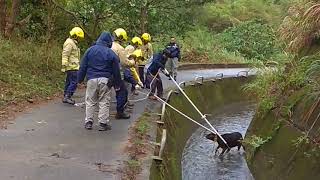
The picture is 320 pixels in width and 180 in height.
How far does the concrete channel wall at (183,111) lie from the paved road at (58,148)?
0.75 m

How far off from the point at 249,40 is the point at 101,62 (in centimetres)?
2836

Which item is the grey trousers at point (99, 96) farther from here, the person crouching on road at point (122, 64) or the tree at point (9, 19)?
the tree at point (9, 19)

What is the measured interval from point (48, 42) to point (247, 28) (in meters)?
22.6

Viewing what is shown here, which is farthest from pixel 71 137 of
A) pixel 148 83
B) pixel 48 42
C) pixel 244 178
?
pixel 48 42

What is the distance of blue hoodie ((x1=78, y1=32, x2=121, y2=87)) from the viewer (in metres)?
9.73

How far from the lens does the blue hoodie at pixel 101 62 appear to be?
9.73 meters

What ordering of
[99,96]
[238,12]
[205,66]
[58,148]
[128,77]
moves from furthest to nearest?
[238,12] → [205,66] → [128,77] → [99,96] → [58,148]

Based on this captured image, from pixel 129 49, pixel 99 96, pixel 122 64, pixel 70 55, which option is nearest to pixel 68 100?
pixel 70 55

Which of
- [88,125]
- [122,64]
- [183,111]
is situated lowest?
[183,111]

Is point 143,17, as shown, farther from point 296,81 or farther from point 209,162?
point 296,81

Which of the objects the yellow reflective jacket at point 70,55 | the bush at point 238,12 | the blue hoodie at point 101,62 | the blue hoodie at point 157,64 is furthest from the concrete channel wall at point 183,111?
the bush at point 238,12

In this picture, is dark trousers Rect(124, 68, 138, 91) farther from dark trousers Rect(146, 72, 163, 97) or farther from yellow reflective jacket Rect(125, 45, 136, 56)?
dark trousers Rect(146, 72, 163, 97)

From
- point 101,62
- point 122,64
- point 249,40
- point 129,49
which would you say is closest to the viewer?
point 101,62

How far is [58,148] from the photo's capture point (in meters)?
8.65
